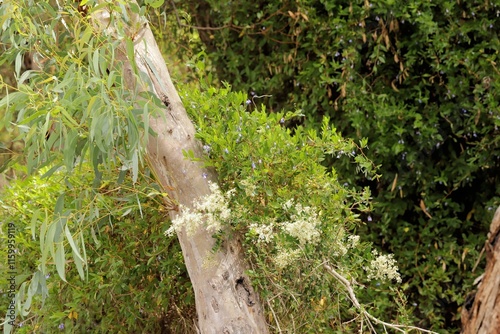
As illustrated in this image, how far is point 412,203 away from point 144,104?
264 centimetres

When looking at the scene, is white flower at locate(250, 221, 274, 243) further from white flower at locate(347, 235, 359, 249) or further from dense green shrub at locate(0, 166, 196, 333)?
dense green shrub at locate(0, 166, 196, 333)

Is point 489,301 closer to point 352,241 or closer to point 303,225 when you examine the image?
point 352,241

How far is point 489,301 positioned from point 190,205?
137cm

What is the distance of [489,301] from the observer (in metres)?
3.22

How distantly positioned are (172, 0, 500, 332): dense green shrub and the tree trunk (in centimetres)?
163

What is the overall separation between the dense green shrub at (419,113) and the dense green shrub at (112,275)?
1414mm

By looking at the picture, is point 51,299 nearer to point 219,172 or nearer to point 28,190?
point 28,190

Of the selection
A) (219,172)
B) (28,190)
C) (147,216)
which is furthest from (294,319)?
(28,190)

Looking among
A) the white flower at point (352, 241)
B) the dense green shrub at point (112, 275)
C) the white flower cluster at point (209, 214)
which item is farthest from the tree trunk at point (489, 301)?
the dense green shrub at point (112, 275)

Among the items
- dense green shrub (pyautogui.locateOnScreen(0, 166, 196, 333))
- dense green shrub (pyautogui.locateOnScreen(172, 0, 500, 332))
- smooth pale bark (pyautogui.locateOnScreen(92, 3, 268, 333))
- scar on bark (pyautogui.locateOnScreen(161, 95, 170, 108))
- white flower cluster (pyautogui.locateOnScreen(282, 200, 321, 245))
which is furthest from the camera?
dense green shrub (pyautogui.locateOnScreen(172, 0, 500, 332))

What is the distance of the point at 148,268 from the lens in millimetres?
4121

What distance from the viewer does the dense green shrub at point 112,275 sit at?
4.02 metres

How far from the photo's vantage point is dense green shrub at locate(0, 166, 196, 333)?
402 cm

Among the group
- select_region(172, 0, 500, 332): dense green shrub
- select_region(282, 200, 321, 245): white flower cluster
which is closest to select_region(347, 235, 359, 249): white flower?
select_region(282, 200, 321, 245): white flower cluster
